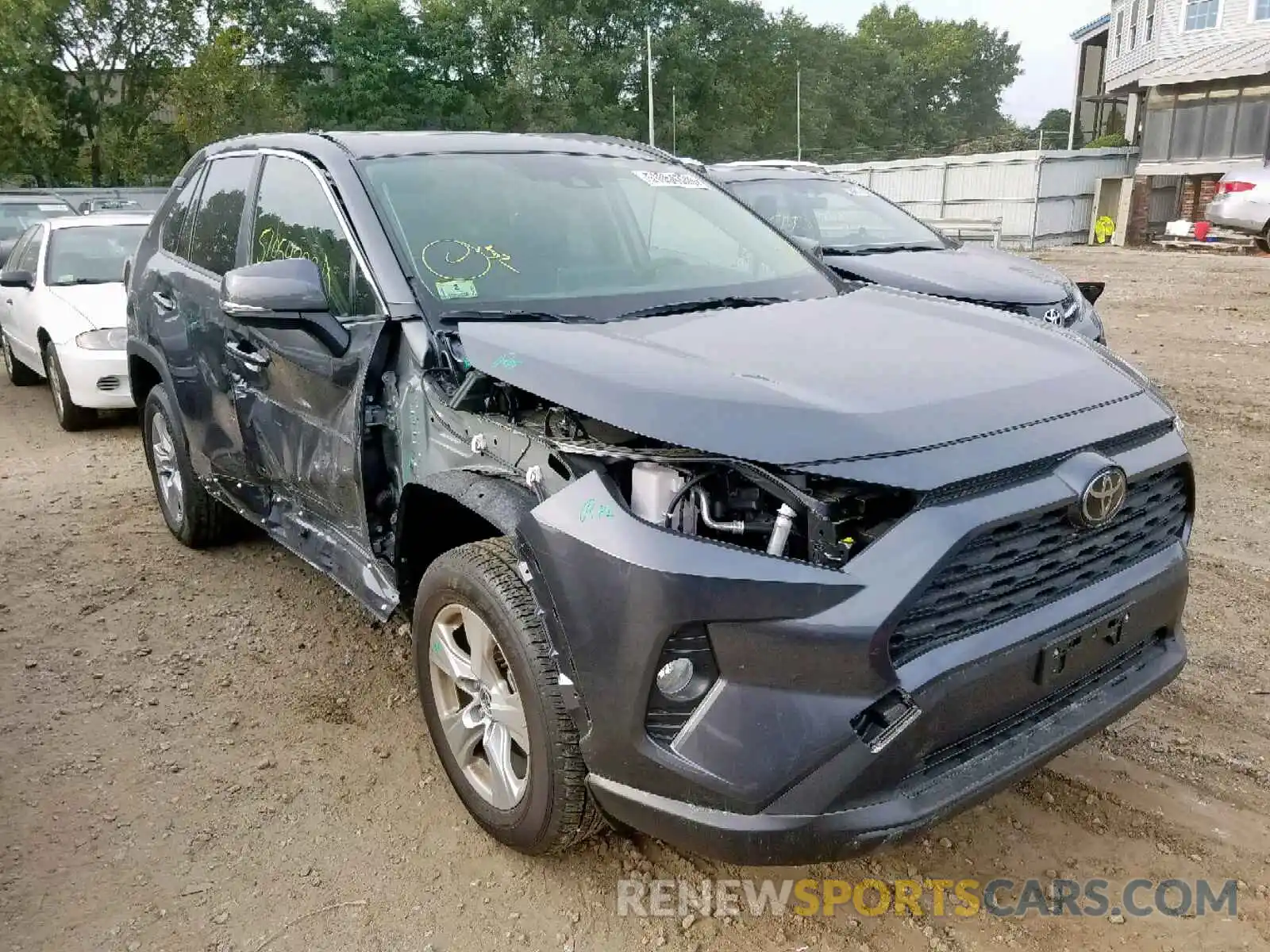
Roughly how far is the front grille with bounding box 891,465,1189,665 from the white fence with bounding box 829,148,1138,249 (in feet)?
65.2

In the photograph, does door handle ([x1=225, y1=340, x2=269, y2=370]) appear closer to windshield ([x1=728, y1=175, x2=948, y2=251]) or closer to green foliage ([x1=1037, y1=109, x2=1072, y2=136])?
windshield ([x1=728, y1=175, x2=948, y2=251])

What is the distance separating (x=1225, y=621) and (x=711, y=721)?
2778mm

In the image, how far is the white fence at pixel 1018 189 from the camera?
844 inches

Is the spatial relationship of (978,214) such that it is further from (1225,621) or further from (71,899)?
(71,899)

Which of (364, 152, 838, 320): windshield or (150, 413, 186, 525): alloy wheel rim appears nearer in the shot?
(364, 152, 838, 320): windshield

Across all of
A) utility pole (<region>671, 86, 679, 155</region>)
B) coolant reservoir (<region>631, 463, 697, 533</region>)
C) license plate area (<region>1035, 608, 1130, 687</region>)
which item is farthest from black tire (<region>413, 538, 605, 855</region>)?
utility pole (<region>671, 86, 679, 155</region>)

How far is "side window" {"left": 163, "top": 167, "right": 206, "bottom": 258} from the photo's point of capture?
4.49 m

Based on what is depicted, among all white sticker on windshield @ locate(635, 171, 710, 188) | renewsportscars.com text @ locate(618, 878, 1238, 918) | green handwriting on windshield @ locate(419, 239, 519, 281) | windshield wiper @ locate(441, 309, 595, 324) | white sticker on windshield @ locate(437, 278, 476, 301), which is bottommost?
renewsportscars.com text @ locate(618, 878, 1238, 918)

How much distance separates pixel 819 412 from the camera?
217 cm

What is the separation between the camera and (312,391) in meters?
3.28

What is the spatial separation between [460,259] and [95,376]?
17.0 ft

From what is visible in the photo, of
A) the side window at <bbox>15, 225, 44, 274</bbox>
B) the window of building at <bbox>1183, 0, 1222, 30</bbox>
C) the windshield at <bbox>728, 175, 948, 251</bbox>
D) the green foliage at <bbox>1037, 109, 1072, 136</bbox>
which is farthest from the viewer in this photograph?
the green foliage at <bbox>1037, 109, 1072, 136</bbox>

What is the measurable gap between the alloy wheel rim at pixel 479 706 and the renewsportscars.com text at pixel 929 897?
41cm

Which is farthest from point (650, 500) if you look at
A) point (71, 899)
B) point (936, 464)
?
point (71, 899)
